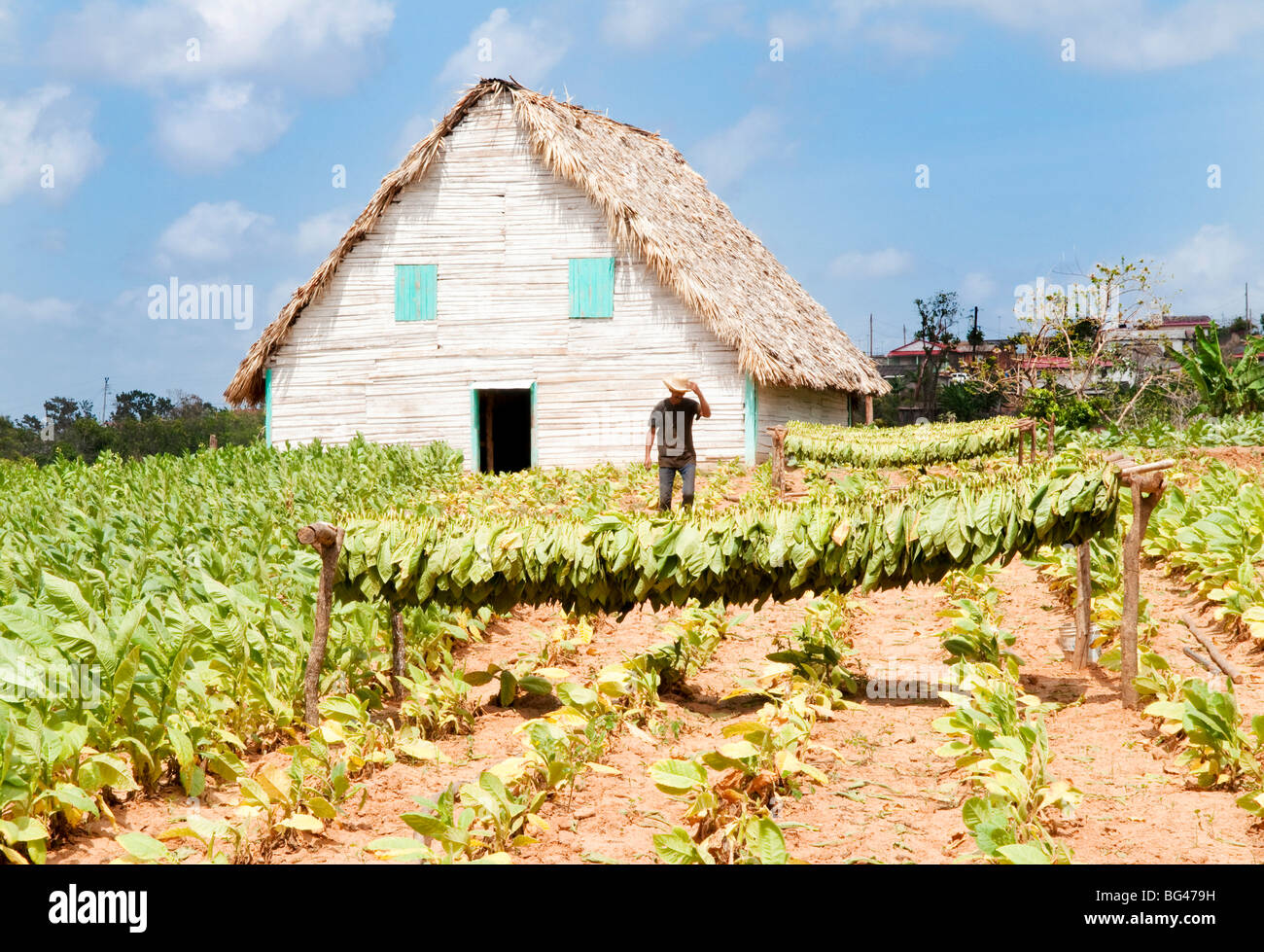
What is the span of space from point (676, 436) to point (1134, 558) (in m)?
5.55

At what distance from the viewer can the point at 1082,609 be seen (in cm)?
634

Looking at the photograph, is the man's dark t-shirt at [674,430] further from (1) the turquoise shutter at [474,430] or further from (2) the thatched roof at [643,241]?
(1) the turquoise shutter at [474,430]

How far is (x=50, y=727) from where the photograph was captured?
163 inches

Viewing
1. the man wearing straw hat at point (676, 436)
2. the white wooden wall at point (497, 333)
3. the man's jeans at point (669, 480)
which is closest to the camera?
the man wearing straw hat at point (676, 436)

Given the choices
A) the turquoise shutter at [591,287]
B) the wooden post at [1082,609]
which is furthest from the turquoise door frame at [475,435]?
the wooden post at [1082,609]

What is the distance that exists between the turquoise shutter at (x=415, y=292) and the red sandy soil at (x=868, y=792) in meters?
11.4

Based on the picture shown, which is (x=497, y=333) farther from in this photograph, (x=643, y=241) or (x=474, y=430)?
(x=643, y=241)

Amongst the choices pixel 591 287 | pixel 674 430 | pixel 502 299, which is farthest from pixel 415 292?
pixel 674 430

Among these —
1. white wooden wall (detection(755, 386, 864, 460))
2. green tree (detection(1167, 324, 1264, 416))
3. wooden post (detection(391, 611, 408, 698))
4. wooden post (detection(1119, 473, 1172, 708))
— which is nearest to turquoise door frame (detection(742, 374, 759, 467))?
white wooden wall (detection(755, 386, 864, 460))

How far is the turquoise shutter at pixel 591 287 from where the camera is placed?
17.0 metres

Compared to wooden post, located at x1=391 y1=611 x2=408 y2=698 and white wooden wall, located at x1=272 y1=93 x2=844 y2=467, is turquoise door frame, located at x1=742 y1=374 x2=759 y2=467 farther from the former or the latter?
wooden post, located at x1=391 y1=611 x2=408 y2=698
